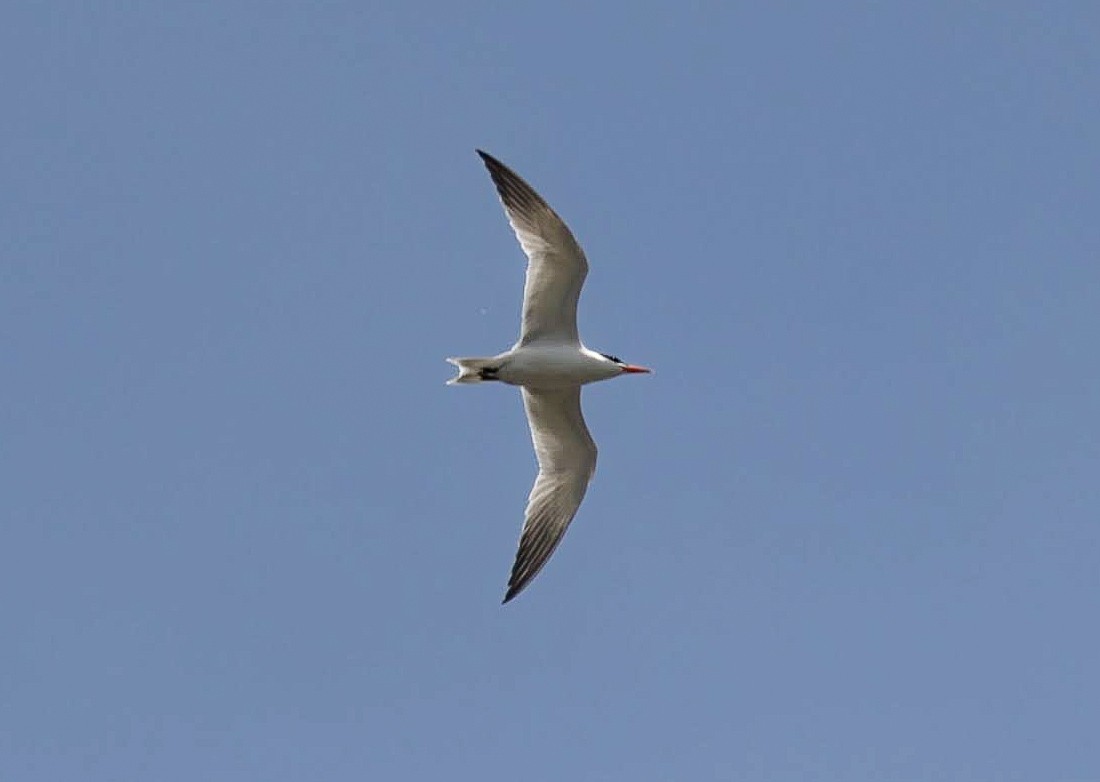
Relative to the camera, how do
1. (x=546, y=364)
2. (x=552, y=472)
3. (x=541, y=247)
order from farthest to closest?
1. (x=552, y=472)
2. (x=546, y=364)
3. (x=541, y=247)

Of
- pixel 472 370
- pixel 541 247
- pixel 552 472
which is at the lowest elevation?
pixel 552 472

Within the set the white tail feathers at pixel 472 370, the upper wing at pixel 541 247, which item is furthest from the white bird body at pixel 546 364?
the upper wing at pixel 541 247

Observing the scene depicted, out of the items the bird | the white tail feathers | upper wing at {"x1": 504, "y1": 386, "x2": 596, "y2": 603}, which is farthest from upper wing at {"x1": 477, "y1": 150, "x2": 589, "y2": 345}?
upper wing at {"x1": 504, "y1": 386, "x2": 596, "y2": 603}

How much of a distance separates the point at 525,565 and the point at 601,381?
2.63m

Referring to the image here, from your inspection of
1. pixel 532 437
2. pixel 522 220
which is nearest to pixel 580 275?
pixel 522 220

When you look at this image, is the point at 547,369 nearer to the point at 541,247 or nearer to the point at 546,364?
the point at 546,364

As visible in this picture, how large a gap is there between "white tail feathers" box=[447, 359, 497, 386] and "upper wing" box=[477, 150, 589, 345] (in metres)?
0.86

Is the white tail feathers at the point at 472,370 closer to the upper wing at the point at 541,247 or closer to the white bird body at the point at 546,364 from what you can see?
the white bird body at the point at 546,364

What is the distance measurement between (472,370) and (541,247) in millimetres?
1819

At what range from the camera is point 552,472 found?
2669 cm

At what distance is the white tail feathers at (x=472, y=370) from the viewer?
2494 centimetres

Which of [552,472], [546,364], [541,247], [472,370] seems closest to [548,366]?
[546,364]

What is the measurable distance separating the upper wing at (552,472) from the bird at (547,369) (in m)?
0.01

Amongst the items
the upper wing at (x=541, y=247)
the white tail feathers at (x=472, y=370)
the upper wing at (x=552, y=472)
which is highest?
the upper wing at (x=541, y=247)
